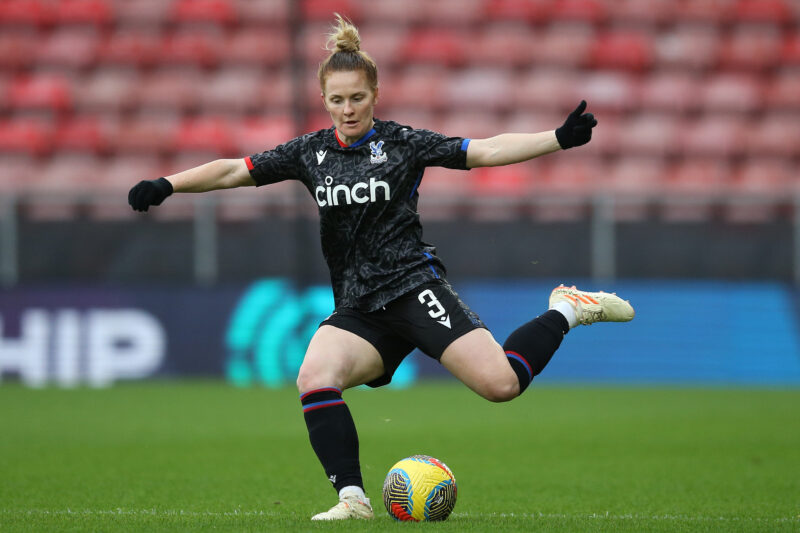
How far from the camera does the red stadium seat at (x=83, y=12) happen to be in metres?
16.8

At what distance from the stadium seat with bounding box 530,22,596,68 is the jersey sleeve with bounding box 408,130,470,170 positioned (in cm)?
1178

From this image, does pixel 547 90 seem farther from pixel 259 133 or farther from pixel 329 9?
pixel 259 133

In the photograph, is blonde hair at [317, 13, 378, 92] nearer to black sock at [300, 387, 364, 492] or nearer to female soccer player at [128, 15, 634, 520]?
female soccer player at [128, 15, 634, 520]

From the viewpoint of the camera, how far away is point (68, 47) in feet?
54.4

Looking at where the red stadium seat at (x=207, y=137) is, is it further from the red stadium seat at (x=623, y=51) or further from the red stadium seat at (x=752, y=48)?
the red stadium seat at (x=752, y=48)

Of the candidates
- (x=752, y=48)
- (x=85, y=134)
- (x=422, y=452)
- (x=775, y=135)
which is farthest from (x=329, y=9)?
(x=422, y=452)

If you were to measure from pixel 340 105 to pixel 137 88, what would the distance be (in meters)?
12.1

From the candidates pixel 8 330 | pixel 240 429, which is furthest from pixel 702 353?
pixel 8 330

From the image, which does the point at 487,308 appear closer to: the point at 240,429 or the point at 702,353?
the point at 702,353

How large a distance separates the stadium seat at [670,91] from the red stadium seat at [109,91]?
694cm

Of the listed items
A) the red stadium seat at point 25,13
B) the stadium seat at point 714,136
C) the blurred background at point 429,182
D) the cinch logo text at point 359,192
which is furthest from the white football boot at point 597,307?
the red stadium seat at point 25,13

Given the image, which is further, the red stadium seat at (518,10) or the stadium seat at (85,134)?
the red stadium seat at (518,10)

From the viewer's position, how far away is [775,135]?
50.5 feet

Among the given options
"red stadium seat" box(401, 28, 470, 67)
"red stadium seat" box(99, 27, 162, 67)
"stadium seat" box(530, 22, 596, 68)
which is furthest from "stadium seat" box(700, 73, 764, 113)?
"red stadium seat" box(99, 27, 162, 67)
